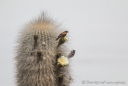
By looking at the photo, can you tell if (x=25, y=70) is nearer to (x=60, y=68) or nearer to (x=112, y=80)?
(x=60, y=68)

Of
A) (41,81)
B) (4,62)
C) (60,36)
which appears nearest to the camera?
(41,81)

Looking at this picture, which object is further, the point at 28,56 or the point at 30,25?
A: the point at 30,25

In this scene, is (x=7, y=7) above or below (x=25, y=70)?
above

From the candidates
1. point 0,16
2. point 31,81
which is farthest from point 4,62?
point 31,81

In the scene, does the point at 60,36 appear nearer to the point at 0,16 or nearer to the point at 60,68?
the point at 60,68

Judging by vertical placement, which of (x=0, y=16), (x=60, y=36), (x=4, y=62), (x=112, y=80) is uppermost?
(x=0, y=16)

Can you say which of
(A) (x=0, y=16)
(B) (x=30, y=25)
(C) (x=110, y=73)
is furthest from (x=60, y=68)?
(A) (x=0, y=16)

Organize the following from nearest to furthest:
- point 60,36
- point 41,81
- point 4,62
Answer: point 41,81 < point 60,36 < point 4,62
